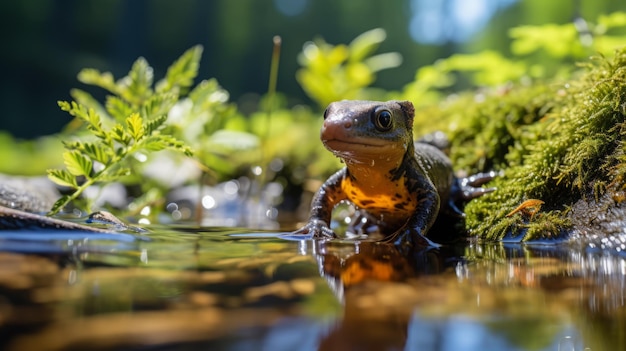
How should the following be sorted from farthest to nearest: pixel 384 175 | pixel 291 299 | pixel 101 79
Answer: pixel 101 79 < pixel 384 175 < pixel 291 299

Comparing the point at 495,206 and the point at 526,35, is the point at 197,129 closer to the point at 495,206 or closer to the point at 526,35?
the point at 495,206

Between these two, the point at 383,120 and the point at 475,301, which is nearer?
the point at 475,301

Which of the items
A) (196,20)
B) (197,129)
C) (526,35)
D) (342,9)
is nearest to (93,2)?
(196,20)

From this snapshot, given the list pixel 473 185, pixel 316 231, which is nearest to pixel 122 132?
pixel 316 231

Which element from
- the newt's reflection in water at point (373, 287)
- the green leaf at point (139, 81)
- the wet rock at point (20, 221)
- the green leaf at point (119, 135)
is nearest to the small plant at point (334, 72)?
the green leaf at point (139, 81)

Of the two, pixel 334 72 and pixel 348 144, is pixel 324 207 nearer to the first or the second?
pixel 348 144

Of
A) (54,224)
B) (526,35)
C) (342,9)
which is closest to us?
(54,224)

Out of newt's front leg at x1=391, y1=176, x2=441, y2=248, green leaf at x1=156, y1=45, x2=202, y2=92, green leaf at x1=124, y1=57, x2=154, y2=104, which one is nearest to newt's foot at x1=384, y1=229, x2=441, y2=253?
newt's front leg at x1=391, y1=176, x2=441, y2=248

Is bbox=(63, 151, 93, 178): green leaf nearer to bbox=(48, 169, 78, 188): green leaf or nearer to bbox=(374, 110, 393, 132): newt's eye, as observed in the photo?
bbox=(48, 169, 78, 188): green leaf
